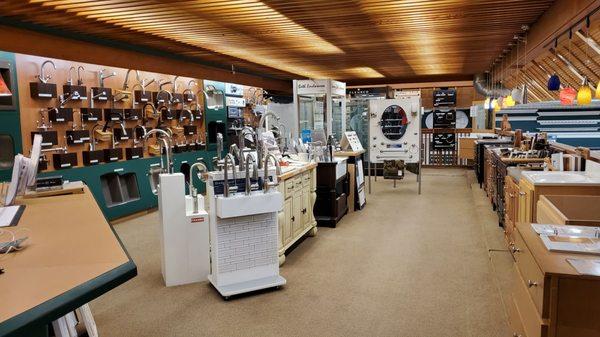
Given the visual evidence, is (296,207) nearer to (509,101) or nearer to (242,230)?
(242,230)

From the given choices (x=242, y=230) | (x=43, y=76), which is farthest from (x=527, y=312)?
(x=43, y=76)

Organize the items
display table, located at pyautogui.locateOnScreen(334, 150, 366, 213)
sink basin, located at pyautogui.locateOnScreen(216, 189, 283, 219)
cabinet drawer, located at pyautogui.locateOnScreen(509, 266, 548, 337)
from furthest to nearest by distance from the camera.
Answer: display table, located at pyautogui.locateOnScreen(334, 150, 366, 213)
sink basin, located at pyautogui.locateOnScreen(216, 189, 283, 219)
cabinet drawer, located at pyautogui.locateOnScreen(509, 266, 548, 337)

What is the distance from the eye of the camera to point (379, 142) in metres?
Answer: 9.90

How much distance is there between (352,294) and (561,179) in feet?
6.79

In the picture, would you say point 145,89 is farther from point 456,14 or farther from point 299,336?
point 299,336

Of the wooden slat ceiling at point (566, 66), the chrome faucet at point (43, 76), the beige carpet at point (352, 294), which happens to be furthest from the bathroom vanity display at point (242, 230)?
the wooden slat ceiling at point (566, 66)

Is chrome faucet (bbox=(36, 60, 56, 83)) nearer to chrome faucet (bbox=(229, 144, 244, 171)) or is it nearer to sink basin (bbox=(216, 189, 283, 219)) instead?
chrome faucet (bbox=(229, 144, 244, 171))

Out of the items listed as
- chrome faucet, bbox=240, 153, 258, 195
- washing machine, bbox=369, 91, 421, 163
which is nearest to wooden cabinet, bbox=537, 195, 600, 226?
chrome faucet, bbox=240, 153, 258, 195

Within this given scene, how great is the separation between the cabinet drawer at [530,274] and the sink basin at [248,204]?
7.27 ft

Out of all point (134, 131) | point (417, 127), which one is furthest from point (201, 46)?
point (417, 127)

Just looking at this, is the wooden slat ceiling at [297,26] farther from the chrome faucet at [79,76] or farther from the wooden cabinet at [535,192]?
the wooden cabinet at [535,192]

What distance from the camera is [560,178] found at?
13.7 feet

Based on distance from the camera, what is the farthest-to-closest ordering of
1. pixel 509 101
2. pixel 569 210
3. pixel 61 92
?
pixel 509 101 → pixel 61 92 → pixel 569 210

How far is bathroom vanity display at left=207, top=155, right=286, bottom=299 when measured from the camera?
4.27 meters
